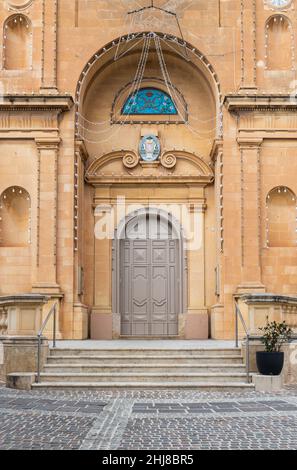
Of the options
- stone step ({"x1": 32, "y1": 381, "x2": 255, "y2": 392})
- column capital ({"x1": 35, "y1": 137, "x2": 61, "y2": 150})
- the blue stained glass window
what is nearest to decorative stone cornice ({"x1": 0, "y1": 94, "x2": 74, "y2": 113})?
column capital ({"x1": 35, "y1": 137, "x2": 61, "y2": 150})

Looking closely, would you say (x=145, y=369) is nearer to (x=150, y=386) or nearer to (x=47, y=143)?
(x=150, y=386)

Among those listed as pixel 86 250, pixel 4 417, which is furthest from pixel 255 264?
pixel 4 417

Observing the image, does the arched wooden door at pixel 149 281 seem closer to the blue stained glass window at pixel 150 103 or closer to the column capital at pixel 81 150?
the column capital at pixel 81 150

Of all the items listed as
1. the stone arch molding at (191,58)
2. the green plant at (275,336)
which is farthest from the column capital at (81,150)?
the green plant at (275,336)

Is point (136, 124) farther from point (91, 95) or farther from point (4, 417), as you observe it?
point (4, 417)

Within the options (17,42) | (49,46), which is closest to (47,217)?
(49,46)

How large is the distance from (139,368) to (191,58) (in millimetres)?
9159

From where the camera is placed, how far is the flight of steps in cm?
1138

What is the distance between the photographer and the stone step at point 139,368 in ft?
39.6

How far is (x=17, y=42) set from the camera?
17719 millimetres

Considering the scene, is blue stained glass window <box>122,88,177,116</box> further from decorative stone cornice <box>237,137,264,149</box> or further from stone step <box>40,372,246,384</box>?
stone step <box>40,372,246,384</box>

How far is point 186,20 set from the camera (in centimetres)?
1772

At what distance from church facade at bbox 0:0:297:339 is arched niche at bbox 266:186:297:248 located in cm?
3

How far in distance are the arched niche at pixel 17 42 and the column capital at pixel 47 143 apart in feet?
6.59
